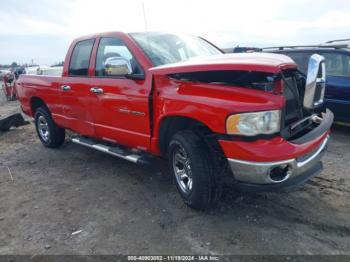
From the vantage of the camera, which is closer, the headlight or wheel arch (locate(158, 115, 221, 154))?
the headlight

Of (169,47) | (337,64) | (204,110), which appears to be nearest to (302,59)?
(337,64)

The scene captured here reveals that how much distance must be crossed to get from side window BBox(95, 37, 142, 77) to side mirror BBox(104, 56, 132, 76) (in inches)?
3.5

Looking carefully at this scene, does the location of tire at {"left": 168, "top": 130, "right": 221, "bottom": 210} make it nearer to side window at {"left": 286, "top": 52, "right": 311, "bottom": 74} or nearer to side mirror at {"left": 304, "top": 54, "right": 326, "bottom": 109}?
side mirror at {"left": 304, "top": 54, "right": 326, "bottom": 109}

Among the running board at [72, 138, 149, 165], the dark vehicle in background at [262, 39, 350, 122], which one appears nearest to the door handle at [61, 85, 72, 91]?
the running board at [72, 138, 149, 165]

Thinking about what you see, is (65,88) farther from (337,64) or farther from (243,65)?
(337,64)

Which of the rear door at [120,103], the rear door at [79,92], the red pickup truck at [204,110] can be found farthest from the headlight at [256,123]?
the rear door at [79,92]

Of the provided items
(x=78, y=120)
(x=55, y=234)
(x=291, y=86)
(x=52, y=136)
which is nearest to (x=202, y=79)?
(x=291, y=86)

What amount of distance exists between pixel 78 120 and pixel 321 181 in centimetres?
351

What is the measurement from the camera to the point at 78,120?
→ 543 centimetres

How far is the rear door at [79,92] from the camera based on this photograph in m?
5.06

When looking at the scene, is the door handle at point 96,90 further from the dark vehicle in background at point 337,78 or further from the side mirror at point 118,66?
the dark vehicle in background at point 337,78

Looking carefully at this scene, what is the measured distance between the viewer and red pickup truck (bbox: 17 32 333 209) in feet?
9.96

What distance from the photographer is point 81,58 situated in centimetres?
535

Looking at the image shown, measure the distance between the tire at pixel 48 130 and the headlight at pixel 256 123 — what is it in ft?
14.0
